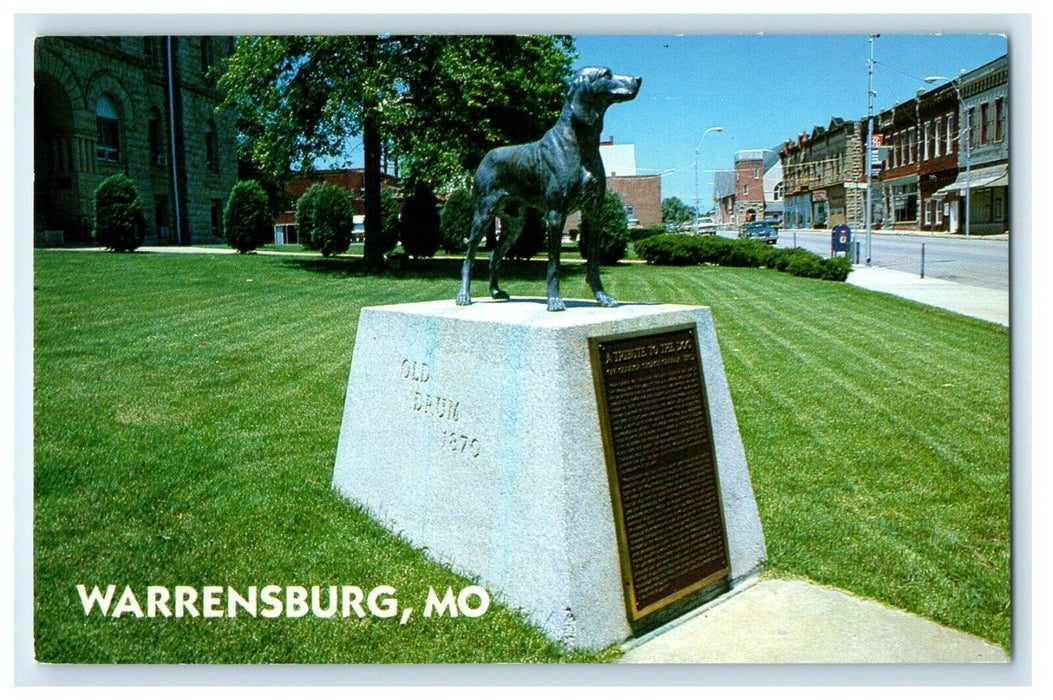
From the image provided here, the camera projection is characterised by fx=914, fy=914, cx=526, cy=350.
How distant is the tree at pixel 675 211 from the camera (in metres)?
5.91

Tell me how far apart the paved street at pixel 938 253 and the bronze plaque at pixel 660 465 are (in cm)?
159

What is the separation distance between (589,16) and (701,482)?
7.59ft

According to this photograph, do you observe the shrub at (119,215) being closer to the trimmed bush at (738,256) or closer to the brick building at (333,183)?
the trimmed bush at (738,256)

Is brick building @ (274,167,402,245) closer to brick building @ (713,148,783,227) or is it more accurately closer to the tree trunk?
the tree trunk

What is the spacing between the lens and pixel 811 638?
163 inches

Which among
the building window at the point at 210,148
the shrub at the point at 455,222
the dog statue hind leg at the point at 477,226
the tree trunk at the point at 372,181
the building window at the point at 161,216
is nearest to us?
the dog statue hind leg at the point at 477,226

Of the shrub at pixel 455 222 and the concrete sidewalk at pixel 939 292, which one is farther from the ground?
the shrub at pixel 455 222

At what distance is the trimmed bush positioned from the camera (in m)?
6.54

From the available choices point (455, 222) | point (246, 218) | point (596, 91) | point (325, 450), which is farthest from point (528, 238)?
point (596, 91)

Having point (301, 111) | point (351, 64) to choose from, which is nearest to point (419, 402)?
point (351, 64)

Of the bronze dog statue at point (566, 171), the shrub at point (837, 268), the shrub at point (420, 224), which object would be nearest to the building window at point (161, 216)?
the bronze dog statue at point (566, 171)

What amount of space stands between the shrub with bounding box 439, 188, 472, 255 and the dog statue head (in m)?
3.71

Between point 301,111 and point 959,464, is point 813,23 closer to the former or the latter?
point 959,464

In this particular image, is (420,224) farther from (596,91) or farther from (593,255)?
(596,91)
